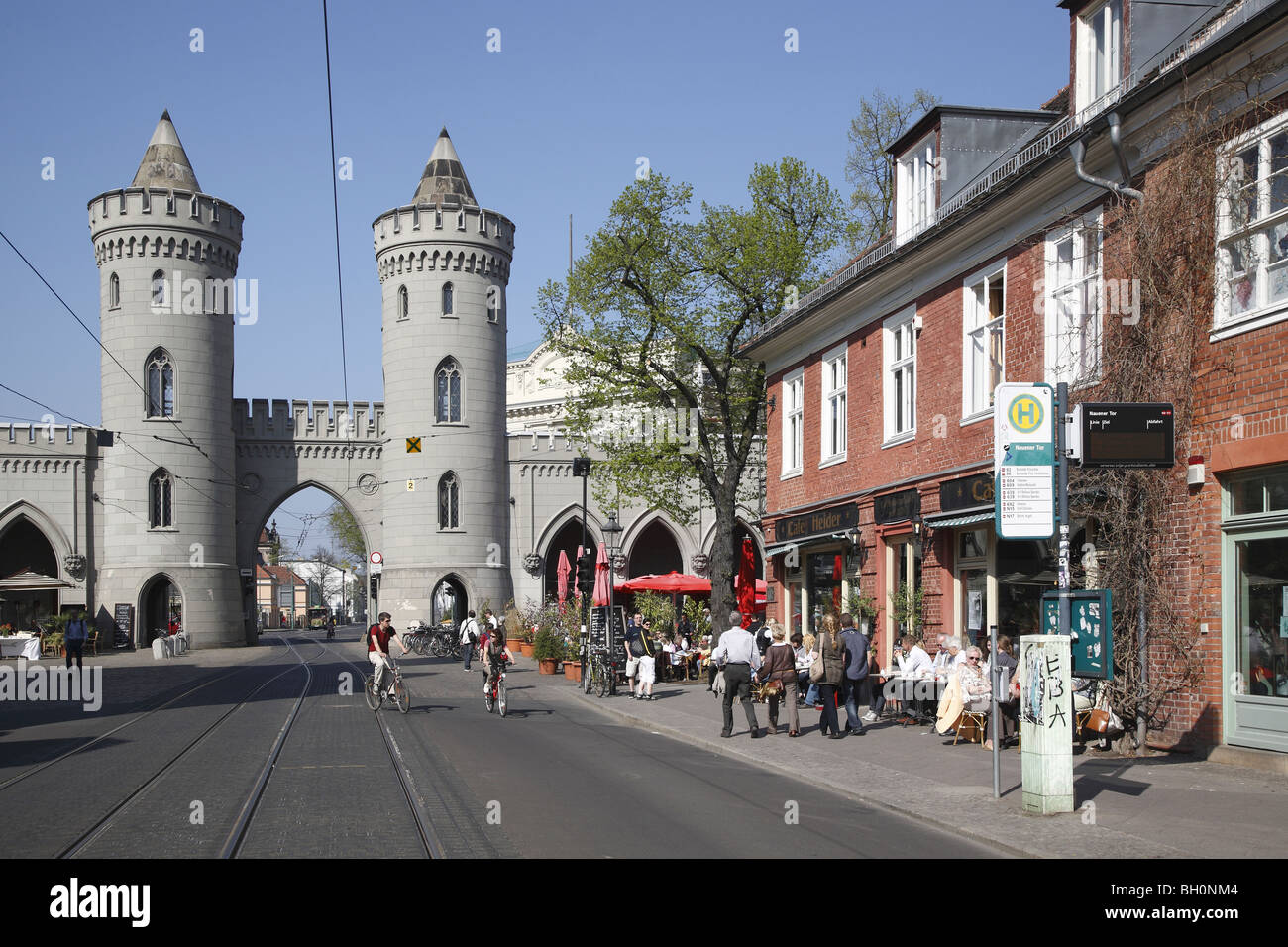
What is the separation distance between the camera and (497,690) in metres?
20.9

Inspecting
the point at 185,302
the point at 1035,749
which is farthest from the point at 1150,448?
the point at 185,302

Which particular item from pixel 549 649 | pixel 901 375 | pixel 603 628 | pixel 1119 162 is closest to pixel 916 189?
pixel 901 375

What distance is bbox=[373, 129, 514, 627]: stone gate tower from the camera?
53219 mm

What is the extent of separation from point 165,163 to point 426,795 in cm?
5019

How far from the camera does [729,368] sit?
31.0m

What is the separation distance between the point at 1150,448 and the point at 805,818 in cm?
435

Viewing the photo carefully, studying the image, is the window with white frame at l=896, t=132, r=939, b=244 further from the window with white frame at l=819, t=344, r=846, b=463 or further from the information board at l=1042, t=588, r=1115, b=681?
the information board at l=1042, t=588, r=1115, b=681

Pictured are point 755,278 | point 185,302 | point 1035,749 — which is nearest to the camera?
point 1035,749

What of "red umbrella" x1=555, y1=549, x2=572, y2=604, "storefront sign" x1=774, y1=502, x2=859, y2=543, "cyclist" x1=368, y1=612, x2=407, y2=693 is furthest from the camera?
"red umbrella" x1=555, y1=549, x2=572, y2=604

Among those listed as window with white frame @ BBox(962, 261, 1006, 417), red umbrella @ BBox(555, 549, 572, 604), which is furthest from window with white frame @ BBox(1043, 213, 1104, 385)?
red umbrella @ BBox(555, 549, 572, 604)

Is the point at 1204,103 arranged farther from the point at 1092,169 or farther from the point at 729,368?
the point at 729,368

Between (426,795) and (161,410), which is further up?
(161,410)

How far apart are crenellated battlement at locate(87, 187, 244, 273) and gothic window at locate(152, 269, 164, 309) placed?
2.84 feet

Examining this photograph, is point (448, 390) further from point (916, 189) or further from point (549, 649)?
point (916, 189)
